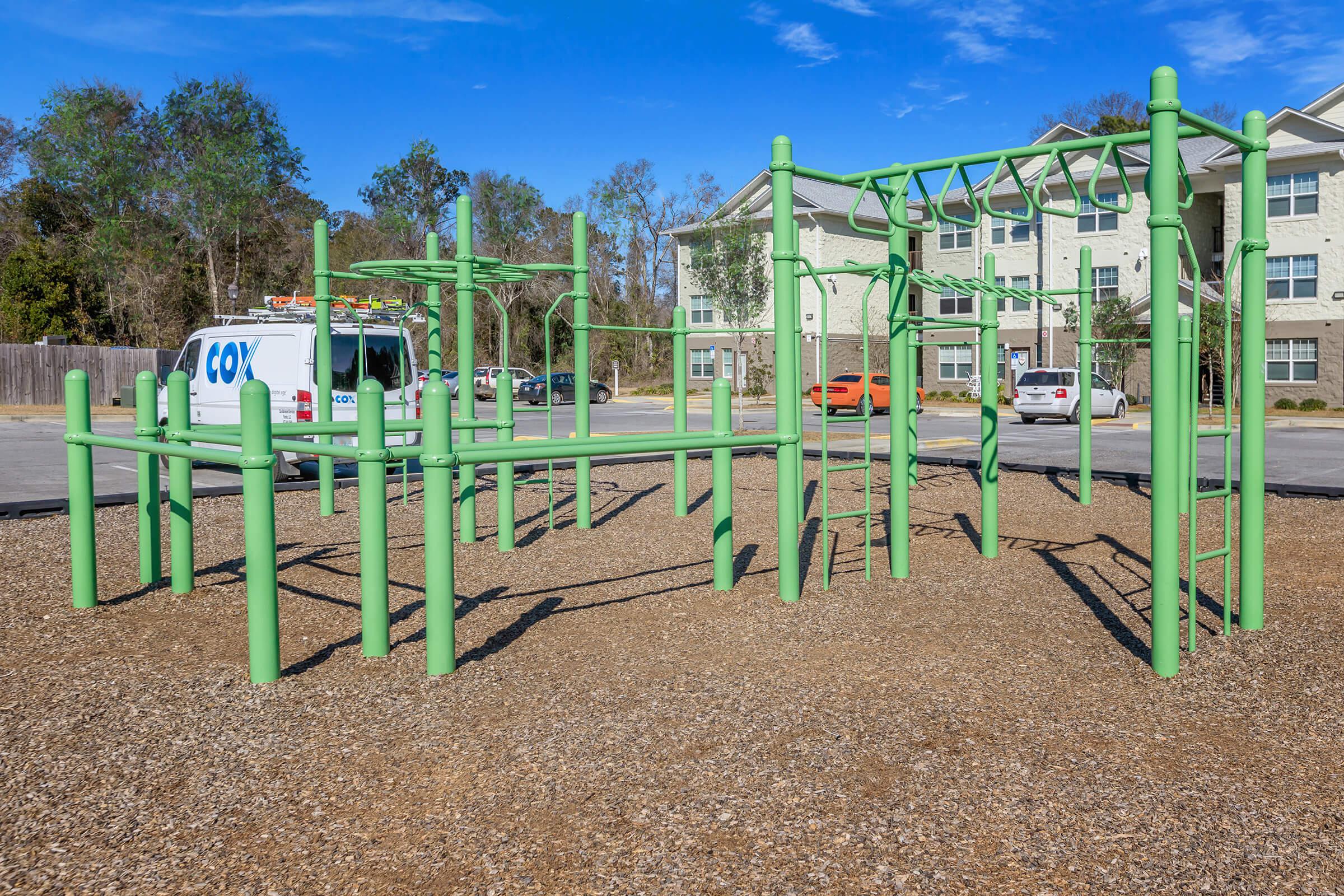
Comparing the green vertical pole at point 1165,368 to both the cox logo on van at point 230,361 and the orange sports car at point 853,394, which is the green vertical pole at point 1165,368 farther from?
the orange sports car at point 853,394

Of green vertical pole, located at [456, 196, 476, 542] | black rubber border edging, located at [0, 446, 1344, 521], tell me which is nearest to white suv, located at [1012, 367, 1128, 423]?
black rubber border edging, located at [0, 446, 1344, 521]

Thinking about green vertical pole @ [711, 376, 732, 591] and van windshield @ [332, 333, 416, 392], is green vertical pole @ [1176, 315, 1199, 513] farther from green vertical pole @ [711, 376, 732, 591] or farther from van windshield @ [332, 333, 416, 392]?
van windshield @ [332, 333, 416, 392]

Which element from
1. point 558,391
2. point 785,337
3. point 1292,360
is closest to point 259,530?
point 785,337

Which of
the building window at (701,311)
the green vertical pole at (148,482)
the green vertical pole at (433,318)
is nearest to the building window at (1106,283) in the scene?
the building window at (701,311)

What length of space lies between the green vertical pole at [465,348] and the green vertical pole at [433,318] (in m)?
0.23

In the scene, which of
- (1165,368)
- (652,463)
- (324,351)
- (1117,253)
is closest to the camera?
(1165,368)

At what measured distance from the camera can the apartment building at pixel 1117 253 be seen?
33906 mm

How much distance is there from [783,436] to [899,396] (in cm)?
115

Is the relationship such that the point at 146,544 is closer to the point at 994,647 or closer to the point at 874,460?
the point at 994,647

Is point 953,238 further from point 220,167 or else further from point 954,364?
point 220,167

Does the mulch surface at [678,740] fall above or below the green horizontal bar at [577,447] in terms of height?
below

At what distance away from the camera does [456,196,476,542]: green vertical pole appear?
8.16 m

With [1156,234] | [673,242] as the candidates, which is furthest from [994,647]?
[673,242]

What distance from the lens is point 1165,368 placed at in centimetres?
470
